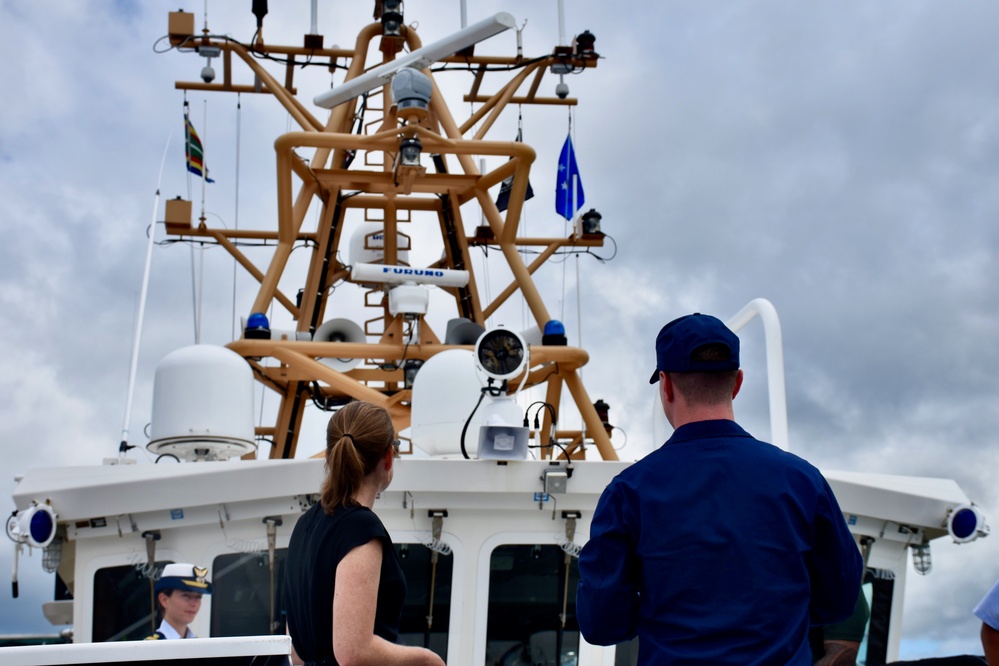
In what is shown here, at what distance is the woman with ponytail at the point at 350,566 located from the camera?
292 centimetres

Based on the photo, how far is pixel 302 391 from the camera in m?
11.5

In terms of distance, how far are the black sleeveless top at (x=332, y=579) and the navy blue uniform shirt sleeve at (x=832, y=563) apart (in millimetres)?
1055

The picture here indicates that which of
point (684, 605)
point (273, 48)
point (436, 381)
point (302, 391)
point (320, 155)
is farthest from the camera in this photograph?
point (273, 48)

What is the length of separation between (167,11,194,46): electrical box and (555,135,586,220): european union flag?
446 cm

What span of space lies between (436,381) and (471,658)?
213cm

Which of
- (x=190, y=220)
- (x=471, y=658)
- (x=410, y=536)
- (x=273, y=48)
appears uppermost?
(x=273, y=48)

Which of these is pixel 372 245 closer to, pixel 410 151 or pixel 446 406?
pixel 410 151

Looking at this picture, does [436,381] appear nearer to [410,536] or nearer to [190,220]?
[410,536]

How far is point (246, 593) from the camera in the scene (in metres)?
6.70

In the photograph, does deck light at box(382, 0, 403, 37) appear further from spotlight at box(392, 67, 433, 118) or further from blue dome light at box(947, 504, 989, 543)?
blue dome light at box(947, 504, 989, 543)

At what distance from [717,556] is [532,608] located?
4.30m

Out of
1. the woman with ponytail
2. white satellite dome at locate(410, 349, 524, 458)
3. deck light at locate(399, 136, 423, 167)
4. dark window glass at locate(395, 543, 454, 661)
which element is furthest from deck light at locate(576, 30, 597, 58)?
the woman with ponytail

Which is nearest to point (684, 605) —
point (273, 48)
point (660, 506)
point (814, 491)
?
point (660, 506)

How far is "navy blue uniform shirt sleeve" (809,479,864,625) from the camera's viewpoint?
2.73m
